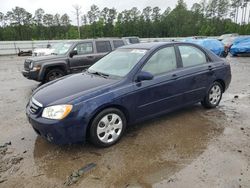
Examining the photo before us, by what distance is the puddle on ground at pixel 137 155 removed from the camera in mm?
3074

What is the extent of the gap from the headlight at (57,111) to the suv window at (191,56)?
2.62 metres

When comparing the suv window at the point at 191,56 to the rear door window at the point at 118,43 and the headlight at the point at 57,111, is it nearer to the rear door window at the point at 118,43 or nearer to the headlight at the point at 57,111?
the headlight at the point at 57,111

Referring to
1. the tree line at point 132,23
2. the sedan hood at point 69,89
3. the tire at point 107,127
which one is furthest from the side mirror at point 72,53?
the tree line at point 132,23

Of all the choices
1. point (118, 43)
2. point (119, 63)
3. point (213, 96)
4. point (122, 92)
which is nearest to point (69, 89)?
point (122, 92)

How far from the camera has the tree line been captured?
50.8 metres

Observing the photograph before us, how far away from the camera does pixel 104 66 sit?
473cm


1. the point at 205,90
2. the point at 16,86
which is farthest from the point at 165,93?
the point at 16,86

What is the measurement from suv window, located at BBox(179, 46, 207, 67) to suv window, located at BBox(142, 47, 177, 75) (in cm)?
28

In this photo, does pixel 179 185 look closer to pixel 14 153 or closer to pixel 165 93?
pixel 165 93

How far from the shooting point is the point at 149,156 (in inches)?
139

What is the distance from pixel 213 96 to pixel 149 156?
2.73 metres

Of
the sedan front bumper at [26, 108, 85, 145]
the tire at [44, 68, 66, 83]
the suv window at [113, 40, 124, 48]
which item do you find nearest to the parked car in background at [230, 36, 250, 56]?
the suv window at [113, 40, 124, 48]

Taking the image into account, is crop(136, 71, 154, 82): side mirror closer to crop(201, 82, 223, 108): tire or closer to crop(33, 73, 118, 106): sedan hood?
crop(33, 73, 118, 106): sedan hood

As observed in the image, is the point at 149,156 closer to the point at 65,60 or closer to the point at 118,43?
the point at 65,60
